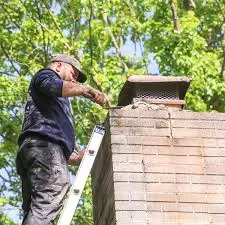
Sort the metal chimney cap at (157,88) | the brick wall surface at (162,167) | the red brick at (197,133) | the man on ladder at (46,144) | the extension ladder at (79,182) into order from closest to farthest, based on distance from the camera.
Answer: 1. the extension ladder at (79,182)
2. the man on ladder at (46,144)
3. the brick wall surface at (162,167)
4. the red brick at (197,133)
5. the metal chimney cap at (157,88)

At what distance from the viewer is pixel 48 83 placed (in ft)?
14.6

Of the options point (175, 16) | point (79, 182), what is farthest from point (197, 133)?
point (175, 16)

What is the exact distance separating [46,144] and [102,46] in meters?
9.32

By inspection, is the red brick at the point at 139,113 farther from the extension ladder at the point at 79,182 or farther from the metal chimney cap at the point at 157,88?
the extension ladder at the point at 79,182

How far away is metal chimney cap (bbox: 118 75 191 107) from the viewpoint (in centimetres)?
519

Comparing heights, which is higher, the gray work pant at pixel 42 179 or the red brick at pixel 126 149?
the red brick at pixel 126 149

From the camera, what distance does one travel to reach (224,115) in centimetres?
506

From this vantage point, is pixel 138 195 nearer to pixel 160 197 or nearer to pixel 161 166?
pixel 160 197

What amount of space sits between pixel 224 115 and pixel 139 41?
8843mm

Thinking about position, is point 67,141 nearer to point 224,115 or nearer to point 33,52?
point 224,115

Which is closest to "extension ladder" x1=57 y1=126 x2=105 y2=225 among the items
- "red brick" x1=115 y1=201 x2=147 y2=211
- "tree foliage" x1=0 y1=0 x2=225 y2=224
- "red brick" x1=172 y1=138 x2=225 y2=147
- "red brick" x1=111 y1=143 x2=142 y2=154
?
"red brick" x1=111 y1=143 x2=142 y2=154

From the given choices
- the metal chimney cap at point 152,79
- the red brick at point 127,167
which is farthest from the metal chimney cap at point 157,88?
the red brick at point 127,167

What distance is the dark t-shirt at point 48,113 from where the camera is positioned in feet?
14.6

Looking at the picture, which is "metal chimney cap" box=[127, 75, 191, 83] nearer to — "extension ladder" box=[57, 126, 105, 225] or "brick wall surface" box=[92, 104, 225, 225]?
"brick wall surface" box=[92, 104, 225, 225]
